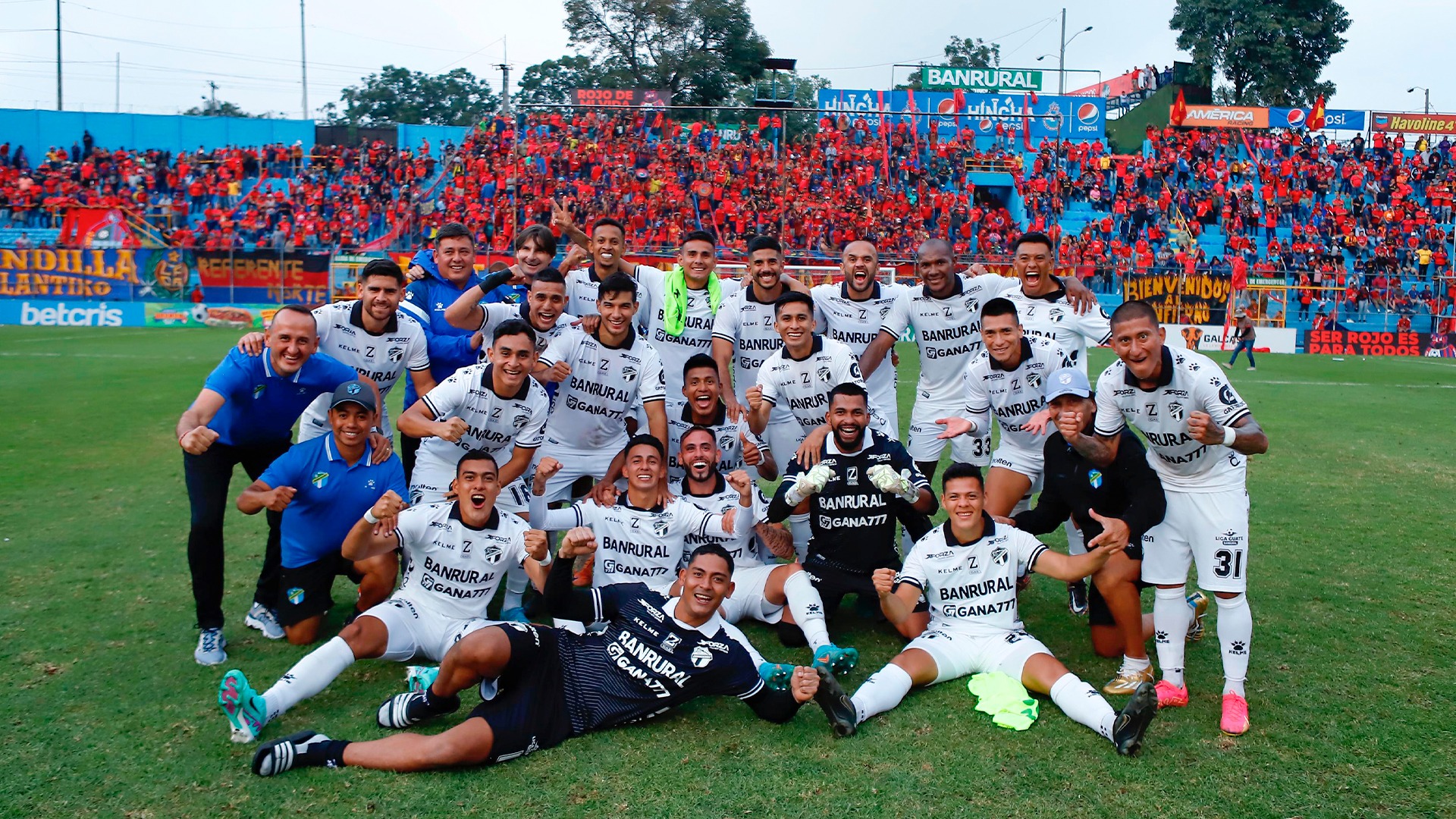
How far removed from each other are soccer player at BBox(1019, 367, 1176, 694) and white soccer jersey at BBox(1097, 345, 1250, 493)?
16cm

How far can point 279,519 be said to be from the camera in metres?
6.63

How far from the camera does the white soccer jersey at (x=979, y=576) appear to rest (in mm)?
5504

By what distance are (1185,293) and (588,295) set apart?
2844 centimetres

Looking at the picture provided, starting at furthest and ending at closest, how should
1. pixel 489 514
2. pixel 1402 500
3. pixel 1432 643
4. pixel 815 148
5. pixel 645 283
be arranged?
pixel 815 148, pixel 1402 500, pixel 645 283, pixel 1432 643, pixel 489 514

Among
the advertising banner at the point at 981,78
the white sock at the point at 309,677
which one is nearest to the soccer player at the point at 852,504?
the white sock at the point at 309,677

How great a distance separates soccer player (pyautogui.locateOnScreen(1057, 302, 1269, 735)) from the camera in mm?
5125

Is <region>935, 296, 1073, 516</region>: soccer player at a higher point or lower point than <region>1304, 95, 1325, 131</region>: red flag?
lower

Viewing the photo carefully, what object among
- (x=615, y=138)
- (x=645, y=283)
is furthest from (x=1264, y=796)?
(x=615, y=138)

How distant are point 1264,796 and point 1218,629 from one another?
1084mm

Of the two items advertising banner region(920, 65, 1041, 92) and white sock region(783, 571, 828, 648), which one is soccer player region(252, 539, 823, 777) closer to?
white sock region(783, 571, 828, 648)

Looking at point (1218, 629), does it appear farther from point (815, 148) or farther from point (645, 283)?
point (815, 148)

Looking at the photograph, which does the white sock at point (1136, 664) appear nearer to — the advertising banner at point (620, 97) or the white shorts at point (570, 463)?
the white shorts at point (570, 463)

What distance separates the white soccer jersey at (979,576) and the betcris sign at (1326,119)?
4746 centimetres

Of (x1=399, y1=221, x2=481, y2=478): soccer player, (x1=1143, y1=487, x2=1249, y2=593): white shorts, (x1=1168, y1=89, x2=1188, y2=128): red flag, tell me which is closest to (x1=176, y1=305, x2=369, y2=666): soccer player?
(x1=399, y1=221, x2=481, y2=478): soccer player
